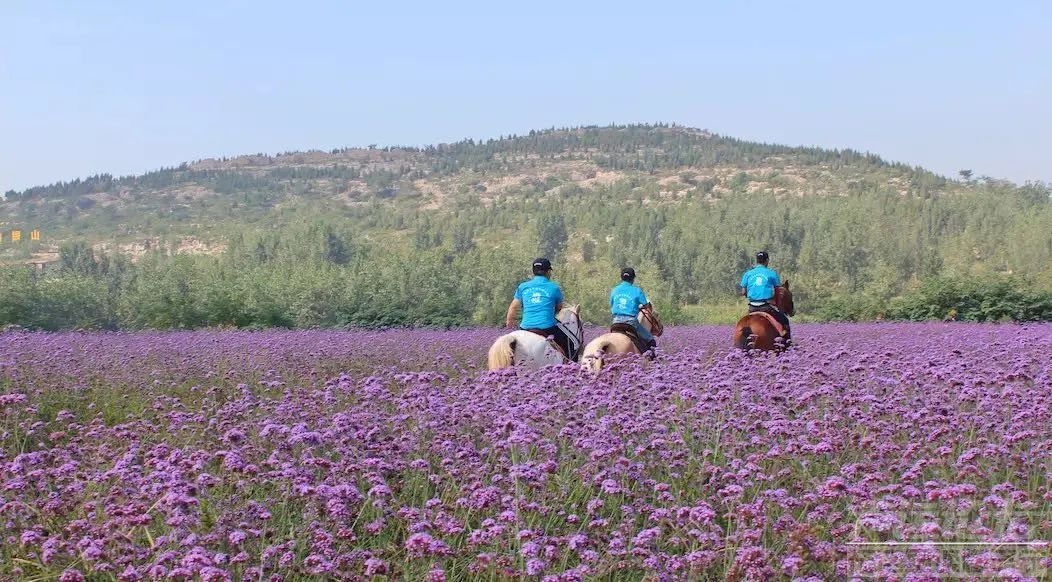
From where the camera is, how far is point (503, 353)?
33.7 feet

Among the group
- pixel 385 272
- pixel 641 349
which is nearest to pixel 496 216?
pixel 385 272

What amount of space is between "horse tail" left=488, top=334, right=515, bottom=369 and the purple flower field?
262cm

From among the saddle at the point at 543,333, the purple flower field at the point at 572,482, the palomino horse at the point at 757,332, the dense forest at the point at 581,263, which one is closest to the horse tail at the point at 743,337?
the palomino horse at the point at 757,332

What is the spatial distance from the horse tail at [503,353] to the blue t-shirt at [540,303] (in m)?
0.34

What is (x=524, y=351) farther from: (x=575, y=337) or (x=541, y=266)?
(x=541, y=266)

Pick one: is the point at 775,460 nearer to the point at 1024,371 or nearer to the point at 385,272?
the point at 1024,371

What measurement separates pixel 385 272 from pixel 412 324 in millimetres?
13144

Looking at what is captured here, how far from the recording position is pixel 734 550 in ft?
13.0

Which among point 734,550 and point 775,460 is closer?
point 734,550

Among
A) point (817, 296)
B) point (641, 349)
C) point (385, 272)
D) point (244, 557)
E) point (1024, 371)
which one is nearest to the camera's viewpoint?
point (244, 557)

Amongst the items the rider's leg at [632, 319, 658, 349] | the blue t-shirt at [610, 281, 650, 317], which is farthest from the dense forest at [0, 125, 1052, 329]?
the rider's leg at [632, 319, 658, 349]

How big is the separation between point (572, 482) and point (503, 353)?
5.10 m

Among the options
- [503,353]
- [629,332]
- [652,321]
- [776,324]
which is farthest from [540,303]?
[776,324]

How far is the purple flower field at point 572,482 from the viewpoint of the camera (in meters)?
3.71
